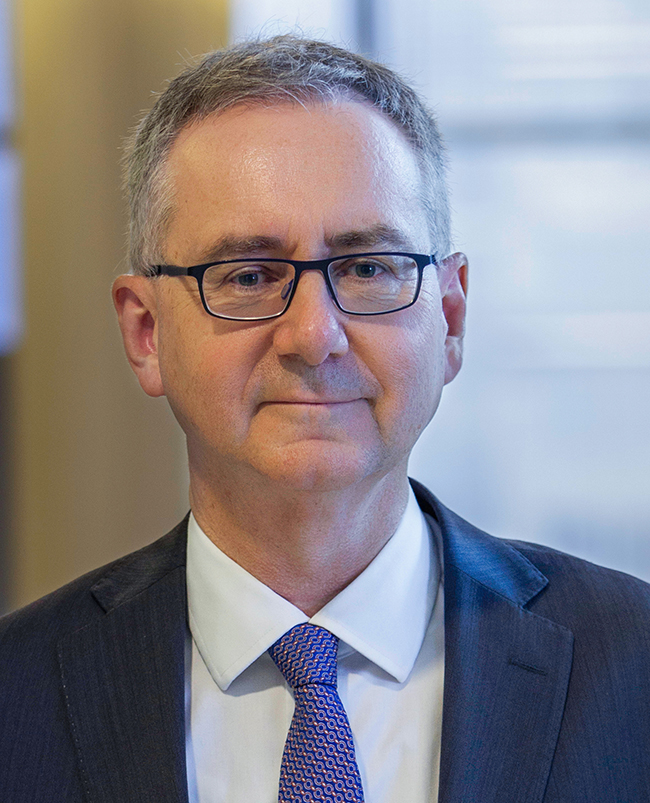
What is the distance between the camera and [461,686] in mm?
1285

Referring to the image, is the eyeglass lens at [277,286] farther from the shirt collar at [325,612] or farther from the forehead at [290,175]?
the shirt collar at [325,612]

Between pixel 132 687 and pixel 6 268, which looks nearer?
pixel 132 687

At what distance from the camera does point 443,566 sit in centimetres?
146

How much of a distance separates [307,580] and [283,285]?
0.46m

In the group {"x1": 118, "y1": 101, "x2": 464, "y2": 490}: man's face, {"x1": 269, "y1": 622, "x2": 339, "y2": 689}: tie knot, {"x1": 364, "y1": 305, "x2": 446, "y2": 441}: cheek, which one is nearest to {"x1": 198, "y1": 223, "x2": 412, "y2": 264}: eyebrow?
{"x1": 118, "y1": 101, "x2": 464, "y2": 490}: man's face

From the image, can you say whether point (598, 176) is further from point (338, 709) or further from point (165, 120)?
point (338, 709)

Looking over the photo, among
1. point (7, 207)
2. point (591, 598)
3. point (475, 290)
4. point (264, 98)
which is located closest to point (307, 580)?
point (591, 598)

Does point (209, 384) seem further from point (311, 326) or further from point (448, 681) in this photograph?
point (448, 681)

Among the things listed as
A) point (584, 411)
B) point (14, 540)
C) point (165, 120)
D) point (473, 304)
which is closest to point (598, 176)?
point (473, 304)

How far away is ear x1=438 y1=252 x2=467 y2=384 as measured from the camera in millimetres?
1521

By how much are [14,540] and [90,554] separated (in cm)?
29

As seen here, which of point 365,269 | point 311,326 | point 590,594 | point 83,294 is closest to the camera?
point 311,326

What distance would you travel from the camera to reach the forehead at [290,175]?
1.29 m

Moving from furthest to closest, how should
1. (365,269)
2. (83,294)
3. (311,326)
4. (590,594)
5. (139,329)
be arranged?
(83,294) < (139,329) < (590,594) < (365,269) < (311,326)
